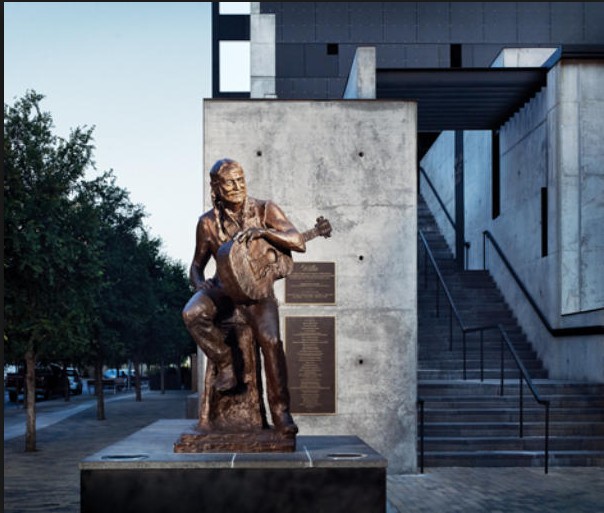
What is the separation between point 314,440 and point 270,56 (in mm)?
22360

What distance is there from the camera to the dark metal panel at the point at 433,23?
98.0 feet

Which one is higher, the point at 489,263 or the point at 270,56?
the point at 270,56

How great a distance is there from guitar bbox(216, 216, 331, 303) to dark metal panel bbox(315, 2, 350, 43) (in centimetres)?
2242

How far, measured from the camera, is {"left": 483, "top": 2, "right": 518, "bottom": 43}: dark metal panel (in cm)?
2998

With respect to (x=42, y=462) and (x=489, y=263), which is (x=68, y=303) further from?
(x=489, y=263)

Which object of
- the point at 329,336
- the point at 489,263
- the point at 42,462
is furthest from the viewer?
the point at 489,263

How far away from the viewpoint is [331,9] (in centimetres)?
2986

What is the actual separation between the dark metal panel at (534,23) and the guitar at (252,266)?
2371 cm

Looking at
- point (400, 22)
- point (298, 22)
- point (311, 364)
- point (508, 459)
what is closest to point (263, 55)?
point (298, 22)

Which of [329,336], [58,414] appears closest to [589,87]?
[329,336]

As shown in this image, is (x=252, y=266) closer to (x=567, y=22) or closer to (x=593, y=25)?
(x=567, y=22)

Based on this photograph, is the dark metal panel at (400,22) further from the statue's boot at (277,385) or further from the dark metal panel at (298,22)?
the statue's boot at (277,385)

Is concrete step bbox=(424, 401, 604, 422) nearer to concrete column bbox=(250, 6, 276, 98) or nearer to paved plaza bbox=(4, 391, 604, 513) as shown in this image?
paved plaza bbox=(4, 391, 604, 513)

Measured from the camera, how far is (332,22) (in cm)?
2983
